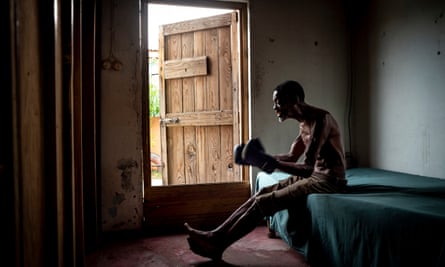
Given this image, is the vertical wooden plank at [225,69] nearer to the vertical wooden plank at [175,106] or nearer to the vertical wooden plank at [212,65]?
the vertical wooden plank at [212,65]

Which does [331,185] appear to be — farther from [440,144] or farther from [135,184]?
[135,184]

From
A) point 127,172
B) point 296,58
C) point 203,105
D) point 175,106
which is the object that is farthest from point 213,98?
point 127,172

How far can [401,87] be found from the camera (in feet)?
8.72

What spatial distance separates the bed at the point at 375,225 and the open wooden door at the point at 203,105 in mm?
1037

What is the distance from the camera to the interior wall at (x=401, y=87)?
2348mm

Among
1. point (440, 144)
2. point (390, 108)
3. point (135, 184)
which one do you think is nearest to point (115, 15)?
point (135, 184)

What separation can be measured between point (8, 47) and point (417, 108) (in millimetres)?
2614

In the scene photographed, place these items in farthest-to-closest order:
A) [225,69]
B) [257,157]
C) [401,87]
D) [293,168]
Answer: [225,69] → [401,87] → [293,168] → [257,157]

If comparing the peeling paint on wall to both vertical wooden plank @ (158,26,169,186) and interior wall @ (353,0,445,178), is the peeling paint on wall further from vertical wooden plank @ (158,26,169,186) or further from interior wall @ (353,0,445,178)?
interior wall @ (353,0,445,178)

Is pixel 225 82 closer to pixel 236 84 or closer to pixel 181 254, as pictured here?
pixel 236 84

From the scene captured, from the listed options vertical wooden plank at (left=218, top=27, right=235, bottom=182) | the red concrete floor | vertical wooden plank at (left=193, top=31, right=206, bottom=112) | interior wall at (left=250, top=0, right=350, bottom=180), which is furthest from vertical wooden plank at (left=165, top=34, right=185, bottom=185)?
the red concrete floor

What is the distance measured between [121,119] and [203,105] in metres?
0.86

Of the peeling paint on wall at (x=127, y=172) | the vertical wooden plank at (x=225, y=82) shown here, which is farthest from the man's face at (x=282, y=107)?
the peeling paint on wall at (x=127, y=172)

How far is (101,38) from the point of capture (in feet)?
8.78
